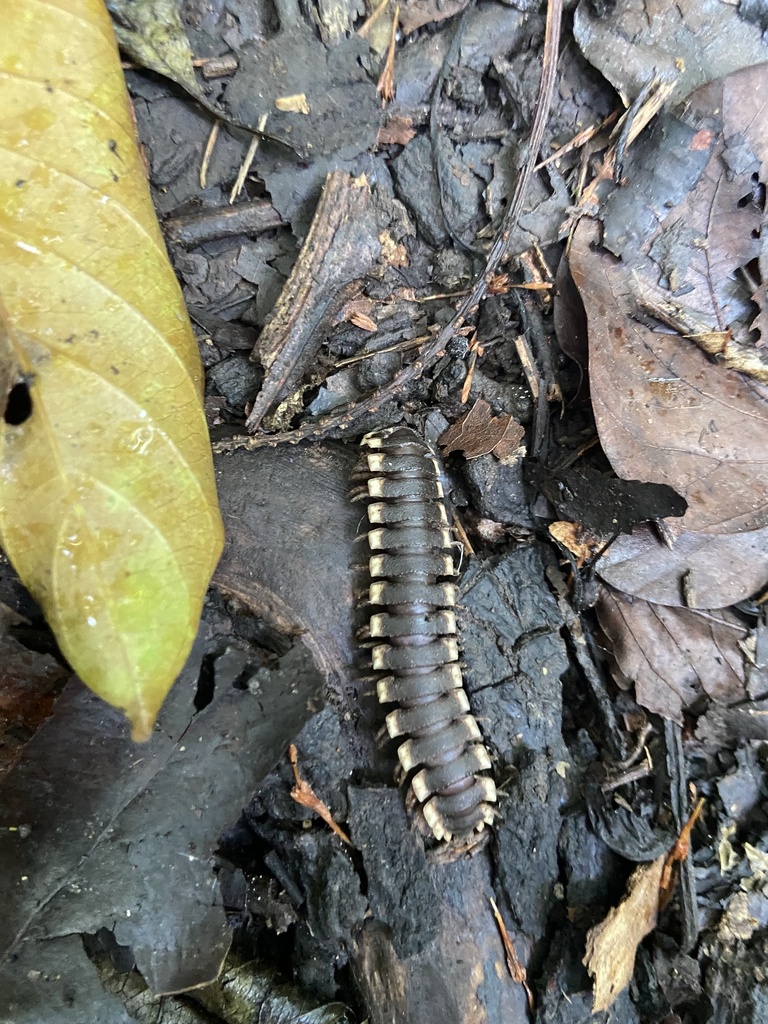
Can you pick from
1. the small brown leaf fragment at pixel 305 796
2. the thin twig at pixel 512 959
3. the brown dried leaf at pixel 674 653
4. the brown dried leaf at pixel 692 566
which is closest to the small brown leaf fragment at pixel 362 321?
the brown dried leaf at pixel 692 566

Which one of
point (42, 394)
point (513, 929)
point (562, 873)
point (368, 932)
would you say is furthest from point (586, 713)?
point (42, 394)

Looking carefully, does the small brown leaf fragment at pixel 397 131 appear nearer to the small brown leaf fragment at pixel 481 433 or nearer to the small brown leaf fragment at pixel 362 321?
the small brown leaf fragment at pixel 362 321

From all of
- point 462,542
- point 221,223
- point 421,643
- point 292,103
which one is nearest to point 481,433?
point 462,542

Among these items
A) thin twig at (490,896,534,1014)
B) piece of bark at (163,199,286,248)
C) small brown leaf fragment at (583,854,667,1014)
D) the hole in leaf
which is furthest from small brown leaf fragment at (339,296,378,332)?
small brown leaf fragment at (583,854,667,1014)

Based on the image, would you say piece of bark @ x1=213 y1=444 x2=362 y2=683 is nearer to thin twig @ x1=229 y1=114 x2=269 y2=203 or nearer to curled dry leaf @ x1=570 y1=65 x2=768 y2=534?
thin twig @ x1=229 y1=114 x2=269 y2=203

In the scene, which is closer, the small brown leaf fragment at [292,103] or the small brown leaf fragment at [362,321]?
the small brown leaf fragment at [292,103]
